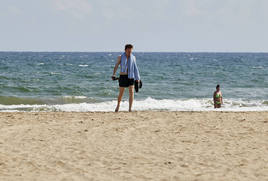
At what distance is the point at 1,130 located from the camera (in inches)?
315

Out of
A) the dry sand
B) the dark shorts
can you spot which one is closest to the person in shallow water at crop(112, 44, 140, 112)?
the dark shorts

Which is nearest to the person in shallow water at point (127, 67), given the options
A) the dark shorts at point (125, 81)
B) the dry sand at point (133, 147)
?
the dark shorts at point (125, 81)

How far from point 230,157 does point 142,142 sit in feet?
5.23

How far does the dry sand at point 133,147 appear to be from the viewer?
17.9ft

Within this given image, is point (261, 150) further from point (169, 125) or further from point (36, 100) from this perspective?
point (36, 100)

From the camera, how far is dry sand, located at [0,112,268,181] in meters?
5.45

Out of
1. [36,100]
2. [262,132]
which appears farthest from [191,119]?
[36,100]
